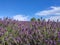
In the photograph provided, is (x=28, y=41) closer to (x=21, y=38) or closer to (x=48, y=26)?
(x=21, y=38)

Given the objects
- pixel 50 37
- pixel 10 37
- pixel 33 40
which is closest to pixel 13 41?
pixel 10 37

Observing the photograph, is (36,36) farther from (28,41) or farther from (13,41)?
(13,41)

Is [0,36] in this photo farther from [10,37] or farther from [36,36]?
[36,36]

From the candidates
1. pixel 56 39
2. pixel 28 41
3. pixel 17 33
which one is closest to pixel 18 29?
pixel 17 33

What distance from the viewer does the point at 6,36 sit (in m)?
4.95

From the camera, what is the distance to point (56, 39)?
5129mm

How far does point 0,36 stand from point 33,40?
2.64 feet

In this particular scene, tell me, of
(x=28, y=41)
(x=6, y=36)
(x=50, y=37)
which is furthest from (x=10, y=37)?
(x=50, y=37)

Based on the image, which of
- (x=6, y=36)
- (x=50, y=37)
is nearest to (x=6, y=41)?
(x=6, y=36)

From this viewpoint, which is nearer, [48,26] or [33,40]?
[33,40]

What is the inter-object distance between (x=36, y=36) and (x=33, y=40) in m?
0.13

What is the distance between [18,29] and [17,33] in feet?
0.54

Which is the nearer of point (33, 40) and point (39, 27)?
point (33, 40)

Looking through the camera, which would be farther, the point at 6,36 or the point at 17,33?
the point at 17,33
